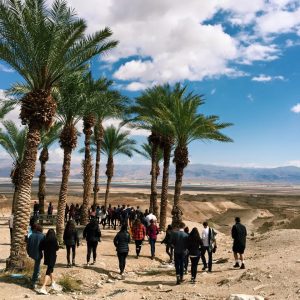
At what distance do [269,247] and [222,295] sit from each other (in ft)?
38.6

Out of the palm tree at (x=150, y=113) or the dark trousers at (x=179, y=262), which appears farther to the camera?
the palm tree at (x=150, y=113)

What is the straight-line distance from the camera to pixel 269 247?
2134cm

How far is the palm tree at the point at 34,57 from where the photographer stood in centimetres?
1333

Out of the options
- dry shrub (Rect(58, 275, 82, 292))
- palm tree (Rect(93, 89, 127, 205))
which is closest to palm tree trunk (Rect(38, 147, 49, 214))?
palm tree (Rect(93, 89, 127, 205))

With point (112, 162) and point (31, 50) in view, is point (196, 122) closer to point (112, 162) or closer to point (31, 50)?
point (31, 50)

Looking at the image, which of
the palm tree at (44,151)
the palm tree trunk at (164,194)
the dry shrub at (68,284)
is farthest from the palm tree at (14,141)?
the dry shrub at (68,284)

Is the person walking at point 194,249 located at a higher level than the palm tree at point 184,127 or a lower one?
lower

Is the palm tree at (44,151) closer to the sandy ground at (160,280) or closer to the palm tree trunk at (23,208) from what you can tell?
the sandy ground at (160,280)

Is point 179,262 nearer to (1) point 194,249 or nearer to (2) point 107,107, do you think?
(1) point 194,249

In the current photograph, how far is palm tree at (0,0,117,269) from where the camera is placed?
13.3 meters

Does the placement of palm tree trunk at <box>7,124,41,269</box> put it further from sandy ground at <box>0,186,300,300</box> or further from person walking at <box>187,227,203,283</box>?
person walking at <box>187,227,203,283</box>

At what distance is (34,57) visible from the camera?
13766 mm

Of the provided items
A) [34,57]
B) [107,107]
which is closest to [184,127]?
[107,107]

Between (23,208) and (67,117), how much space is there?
798 centimetres
